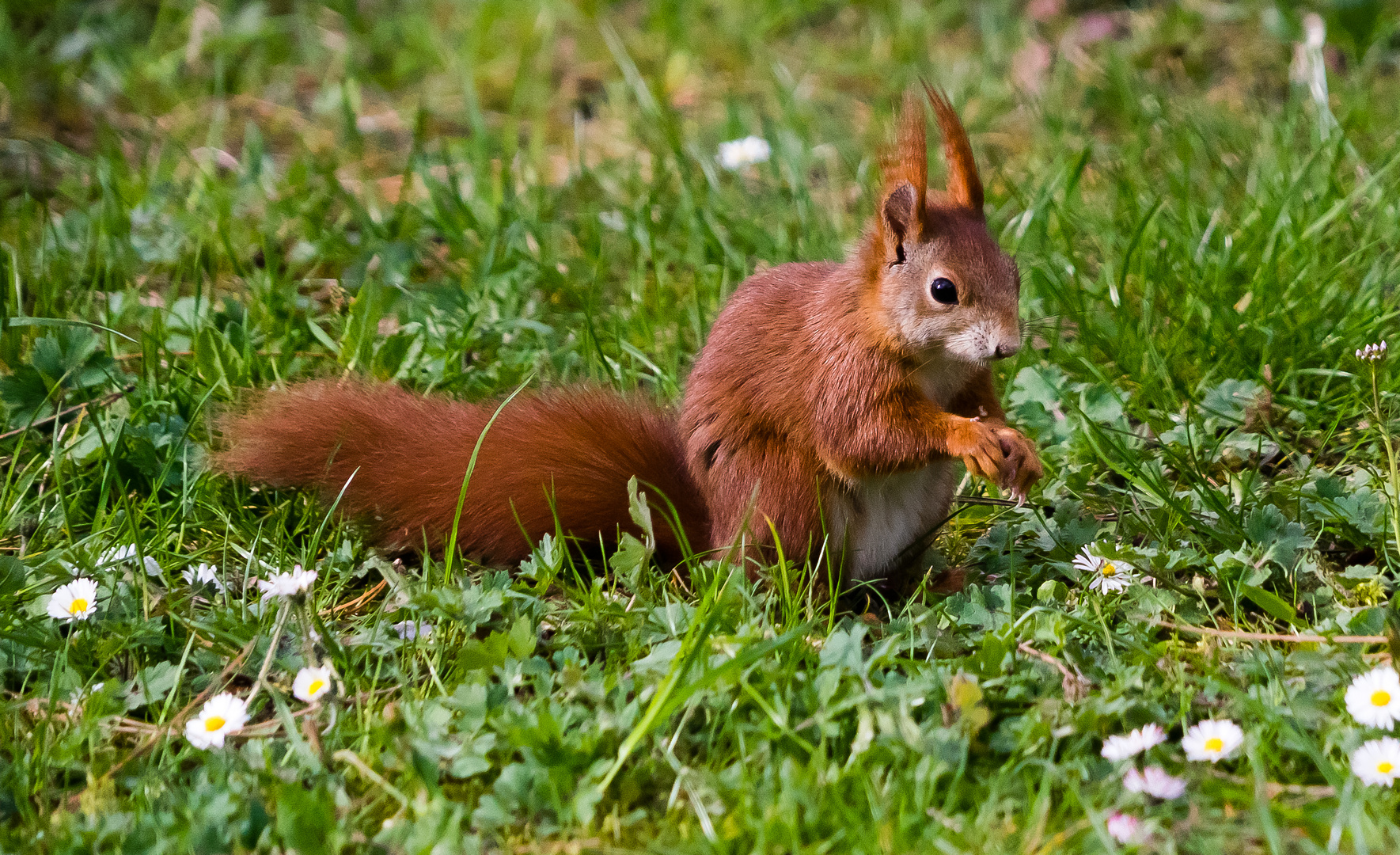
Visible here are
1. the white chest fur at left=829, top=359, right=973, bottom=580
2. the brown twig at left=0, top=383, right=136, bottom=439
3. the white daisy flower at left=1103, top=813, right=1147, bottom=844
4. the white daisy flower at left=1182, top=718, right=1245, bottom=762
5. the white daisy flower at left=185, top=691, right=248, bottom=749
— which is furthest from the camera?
the brown twig at left=0, top=383, right=136, bottom=439

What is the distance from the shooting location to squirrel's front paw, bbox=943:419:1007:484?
1.80m

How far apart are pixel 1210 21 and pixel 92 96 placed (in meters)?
3.20

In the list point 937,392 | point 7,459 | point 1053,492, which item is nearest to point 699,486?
point 937,392

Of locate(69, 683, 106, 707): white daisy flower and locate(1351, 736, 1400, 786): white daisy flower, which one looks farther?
locate(69, 683, 106, 707): white daisy flower

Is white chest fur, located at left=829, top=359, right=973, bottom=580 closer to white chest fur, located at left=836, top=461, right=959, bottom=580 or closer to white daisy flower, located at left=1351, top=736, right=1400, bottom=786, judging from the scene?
A: white chest fur, located at left=836, top=461, right=959, bottom=580

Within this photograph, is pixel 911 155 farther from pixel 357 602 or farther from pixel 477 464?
pixel 357 602

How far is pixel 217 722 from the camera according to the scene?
163 centimetres

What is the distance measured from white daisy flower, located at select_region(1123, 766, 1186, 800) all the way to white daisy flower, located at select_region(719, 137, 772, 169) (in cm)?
207

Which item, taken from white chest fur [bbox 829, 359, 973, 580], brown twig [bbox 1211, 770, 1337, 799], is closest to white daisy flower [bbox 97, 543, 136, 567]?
white chest fur [bbox 829, 359, 973, 580]

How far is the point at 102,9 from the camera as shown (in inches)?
159

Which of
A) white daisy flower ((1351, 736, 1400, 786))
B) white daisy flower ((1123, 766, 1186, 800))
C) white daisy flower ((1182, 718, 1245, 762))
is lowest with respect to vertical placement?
white daisy flower ((1123, 766, 1186, 800))

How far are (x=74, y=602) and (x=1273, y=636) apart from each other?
61.9 inches

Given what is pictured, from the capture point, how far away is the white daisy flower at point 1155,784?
4.71 ft

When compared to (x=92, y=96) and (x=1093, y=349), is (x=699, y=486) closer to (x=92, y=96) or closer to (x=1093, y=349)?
(x=1093, y=349)
